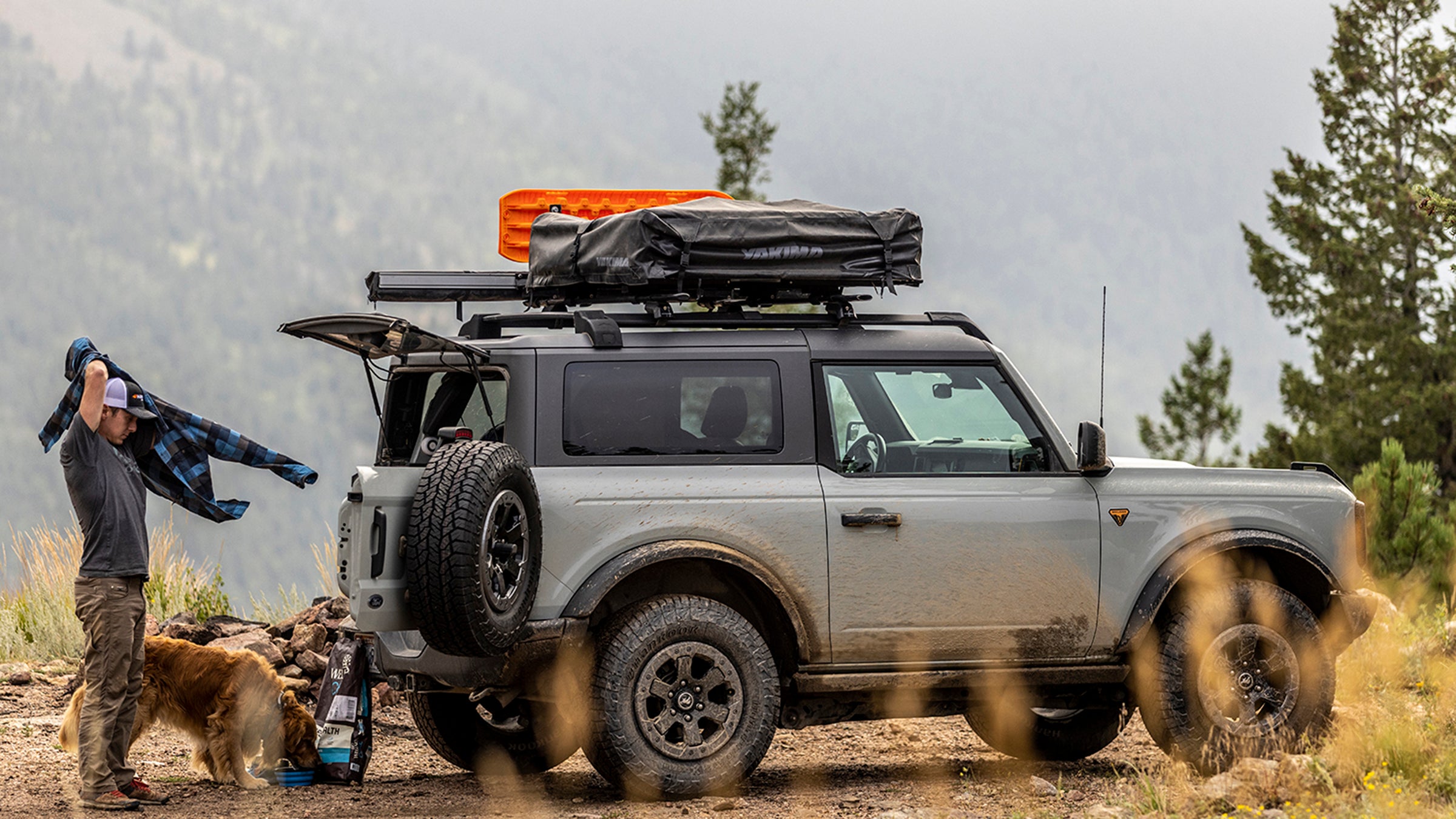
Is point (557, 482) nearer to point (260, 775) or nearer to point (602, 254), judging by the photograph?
point (602, 254)

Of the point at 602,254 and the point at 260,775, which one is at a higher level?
the point at 602,254

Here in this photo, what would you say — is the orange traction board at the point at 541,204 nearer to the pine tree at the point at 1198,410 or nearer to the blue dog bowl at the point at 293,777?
the blue dog bowl at the point at 293,777

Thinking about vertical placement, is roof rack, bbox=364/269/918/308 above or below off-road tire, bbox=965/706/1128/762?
above

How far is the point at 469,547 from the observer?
6219mm

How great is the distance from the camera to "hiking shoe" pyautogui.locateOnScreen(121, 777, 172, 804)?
7.29 meters

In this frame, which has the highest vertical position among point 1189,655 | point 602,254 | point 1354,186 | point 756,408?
point 1354,186

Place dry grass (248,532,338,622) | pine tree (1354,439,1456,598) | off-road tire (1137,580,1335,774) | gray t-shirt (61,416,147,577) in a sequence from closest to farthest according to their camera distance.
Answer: gray t-shirt (61,416,147,577) → off-road tire (1137,580,1335,774) → dry grass (248,532,338,622) → pine tree (1354,439,1456,598)

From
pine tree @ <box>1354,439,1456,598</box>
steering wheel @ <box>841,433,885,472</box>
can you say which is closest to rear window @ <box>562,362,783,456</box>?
steering wheel @ <box>841,433,885,472</box>

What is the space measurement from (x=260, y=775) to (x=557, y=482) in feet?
8.19

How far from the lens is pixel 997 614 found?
24.0 ft

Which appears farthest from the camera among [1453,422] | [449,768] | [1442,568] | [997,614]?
[1453,422]

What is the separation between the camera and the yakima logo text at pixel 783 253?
7.36m

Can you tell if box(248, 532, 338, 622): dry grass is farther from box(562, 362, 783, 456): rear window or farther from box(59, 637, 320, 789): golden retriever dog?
box(562, 362, 783, 456): rear window

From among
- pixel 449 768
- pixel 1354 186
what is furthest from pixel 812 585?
pixel 1354 186
